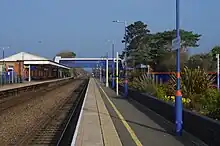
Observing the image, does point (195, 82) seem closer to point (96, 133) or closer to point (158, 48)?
point (96, 133)

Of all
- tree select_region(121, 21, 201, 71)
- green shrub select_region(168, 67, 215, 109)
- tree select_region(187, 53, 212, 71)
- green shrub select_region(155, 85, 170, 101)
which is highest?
A: tree select_region(121, 21, 201, 71)

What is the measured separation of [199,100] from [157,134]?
5.76 meters

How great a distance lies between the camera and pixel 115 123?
56.1ft

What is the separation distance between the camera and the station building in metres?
96.2

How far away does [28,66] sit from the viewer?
340 feet

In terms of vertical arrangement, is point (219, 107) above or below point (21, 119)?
above

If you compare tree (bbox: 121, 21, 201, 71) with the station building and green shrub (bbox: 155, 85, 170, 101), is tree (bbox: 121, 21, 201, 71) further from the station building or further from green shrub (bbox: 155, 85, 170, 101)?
green shrub (bbox: 155, 85, 170, 101)

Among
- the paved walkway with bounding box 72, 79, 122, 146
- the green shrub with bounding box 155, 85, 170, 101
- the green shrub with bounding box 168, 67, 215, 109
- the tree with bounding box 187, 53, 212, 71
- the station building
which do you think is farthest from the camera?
the station building

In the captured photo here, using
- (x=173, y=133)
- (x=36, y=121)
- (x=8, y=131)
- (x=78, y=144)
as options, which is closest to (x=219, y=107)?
(x=173, y=133)

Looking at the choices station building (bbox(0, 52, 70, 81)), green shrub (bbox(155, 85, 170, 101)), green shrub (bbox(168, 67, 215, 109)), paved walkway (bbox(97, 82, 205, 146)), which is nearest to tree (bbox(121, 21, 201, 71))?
station building (bbox(0, 52, 70, 81))

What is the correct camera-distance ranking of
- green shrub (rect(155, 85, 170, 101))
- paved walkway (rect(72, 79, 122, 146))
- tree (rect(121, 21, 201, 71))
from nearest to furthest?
1. paved walkway (rect(72, 79, 122, 146))
2. green shrub (rect(155, 85, 170, 101))
3. tree (rect(121, 21, 201, 71))

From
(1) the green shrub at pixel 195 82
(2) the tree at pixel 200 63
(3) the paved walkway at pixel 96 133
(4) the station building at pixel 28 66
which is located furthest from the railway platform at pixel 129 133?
(4) the station building at pixel 28 66

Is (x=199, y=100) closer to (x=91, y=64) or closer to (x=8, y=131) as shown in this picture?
(x=8, y=131)

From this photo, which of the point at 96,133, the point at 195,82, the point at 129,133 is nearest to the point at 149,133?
the point at 129,133
